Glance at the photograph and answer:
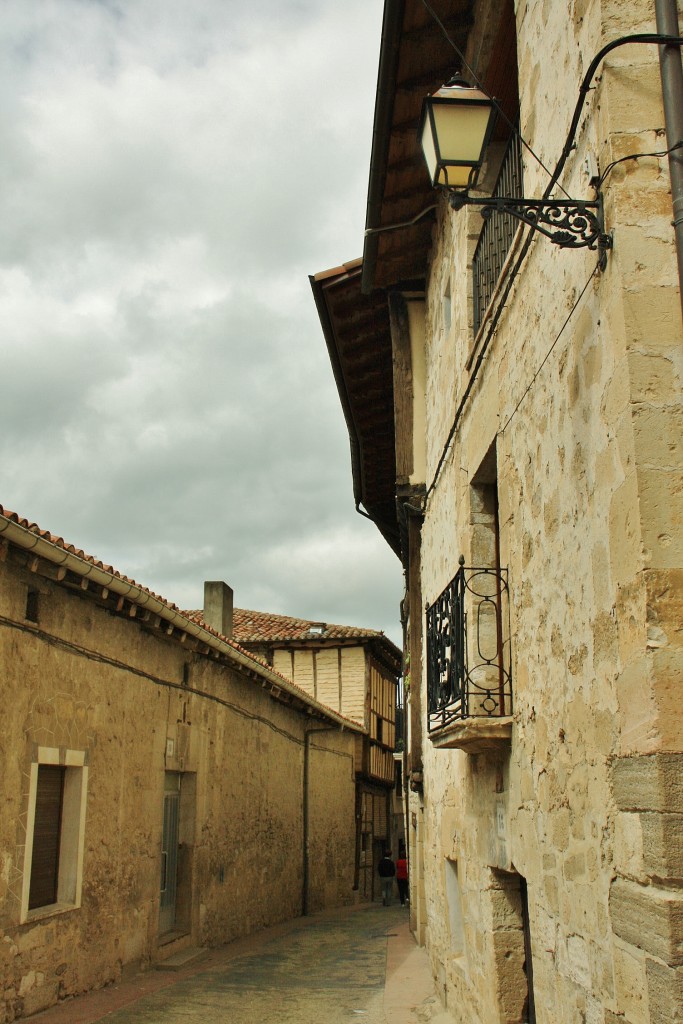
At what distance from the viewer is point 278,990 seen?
958 cm

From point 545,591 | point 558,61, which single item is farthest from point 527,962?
point 558,61

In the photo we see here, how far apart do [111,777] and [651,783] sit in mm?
7305

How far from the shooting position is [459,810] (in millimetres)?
7020

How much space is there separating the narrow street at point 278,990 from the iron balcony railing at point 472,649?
2.90 m

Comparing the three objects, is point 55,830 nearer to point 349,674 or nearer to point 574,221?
point 574,221

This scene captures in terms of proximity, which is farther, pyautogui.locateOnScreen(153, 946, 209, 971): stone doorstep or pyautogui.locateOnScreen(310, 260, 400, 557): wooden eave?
pyautogui.locateOnScreen(310, 260, 400, 557): wooden eave

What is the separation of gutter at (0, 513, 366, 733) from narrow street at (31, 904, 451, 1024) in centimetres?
341

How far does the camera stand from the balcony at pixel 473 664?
5.22 metres

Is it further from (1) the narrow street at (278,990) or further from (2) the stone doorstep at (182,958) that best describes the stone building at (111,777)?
(1) the narrow street at (278,990)

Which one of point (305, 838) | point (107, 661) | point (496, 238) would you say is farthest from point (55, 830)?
point (305, 838)

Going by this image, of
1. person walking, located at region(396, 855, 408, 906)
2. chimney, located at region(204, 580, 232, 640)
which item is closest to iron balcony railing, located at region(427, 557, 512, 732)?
chimney, located at region(204, 580, 232, 640)

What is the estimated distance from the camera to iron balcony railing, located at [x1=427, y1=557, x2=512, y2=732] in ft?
17.7

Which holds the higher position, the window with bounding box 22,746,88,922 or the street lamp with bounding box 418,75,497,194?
the street lamp with bounding box 418,75,497,194

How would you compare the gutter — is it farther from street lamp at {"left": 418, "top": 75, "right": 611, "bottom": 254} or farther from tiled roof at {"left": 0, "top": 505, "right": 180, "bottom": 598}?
street lamp at {"left": 418, "top": 75, "right": 611, "bottom": 254}
